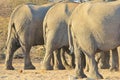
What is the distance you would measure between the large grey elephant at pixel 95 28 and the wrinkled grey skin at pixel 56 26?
2.37 metres

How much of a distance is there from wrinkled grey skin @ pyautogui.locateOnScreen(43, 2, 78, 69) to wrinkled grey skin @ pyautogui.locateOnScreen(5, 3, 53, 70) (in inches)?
39.8

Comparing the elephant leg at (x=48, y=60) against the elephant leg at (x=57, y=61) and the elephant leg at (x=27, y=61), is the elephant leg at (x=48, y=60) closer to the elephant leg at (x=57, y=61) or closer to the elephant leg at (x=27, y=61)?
the elephant leg at (x=57, y=61)

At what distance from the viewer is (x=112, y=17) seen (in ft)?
39.8

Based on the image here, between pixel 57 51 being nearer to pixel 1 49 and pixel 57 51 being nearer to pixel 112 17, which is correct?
pixel 112 17

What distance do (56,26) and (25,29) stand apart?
153 cm

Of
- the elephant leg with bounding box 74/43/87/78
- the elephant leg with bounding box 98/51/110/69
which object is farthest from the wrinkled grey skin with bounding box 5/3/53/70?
the elephant leg with bounding box 74/43/87/78

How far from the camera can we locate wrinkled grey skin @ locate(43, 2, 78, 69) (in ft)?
49.3

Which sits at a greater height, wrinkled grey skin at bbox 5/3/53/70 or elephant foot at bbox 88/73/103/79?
wrinkled grey skin at bbox 5/3/53/70

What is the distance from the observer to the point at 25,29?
16281 mm

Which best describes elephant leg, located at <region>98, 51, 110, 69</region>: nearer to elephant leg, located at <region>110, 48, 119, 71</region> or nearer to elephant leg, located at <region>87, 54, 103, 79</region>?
elephant leg, located at <region>110, 48, 119, 71</region>

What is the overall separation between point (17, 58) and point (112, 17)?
9540 mm

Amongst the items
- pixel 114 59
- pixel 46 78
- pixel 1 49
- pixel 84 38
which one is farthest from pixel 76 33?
pixel 1 49

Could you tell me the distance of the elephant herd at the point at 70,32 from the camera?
40.0 feet

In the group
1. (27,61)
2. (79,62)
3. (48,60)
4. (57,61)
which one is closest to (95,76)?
(79,62)
